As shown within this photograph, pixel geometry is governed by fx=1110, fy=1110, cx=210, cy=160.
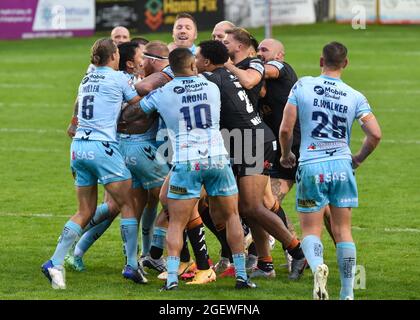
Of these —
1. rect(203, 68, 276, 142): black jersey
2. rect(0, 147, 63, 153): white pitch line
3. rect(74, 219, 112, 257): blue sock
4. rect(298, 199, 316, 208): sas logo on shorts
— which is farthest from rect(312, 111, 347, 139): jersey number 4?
rect(0, 147, 63, 153): white pitch line

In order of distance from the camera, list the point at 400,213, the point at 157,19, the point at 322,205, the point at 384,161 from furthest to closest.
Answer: the point at 157,19, the point at 384,161, the point at 400,213, the point at 322,205

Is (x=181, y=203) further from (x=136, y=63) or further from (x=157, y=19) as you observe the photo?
(x=157, y=19)

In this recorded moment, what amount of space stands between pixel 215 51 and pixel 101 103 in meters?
1.17

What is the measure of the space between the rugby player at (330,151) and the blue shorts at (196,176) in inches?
30.2

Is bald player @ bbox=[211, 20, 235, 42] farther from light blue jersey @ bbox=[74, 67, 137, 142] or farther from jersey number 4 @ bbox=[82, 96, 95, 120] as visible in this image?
jersey number 4 @ bbox=[82, 96, 95, 120]

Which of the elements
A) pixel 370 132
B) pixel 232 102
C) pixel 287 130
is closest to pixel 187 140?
pixel 232 102

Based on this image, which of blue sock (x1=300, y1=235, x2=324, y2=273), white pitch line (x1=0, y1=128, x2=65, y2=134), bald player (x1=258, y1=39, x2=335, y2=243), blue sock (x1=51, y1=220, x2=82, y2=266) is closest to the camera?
blue sock (x1=300, y1=235, x2=324, y2=273)

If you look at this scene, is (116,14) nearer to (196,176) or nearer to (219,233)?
(219,233)

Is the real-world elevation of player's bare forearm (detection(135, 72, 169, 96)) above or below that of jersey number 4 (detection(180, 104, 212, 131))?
above

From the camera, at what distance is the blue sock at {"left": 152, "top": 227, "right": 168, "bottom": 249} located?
11102 millimetres

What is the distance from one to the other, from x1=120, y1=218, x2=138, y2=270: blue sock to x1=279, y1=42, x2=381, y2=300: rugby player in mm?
1848

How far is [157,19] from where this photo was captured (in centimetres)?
3997
